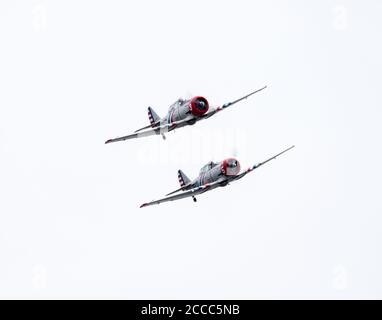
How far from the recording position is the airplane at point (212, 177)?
6969 centimetres

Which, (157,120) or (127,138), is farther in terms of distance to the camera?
(157,120)

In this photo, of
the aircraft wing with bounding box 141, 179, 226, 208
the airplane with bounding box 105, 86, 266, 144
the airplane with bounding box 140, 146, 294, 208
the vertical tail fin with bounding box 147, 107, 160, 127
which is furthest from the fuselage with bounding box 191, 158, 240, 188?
the vertical tail fin with bounding box 147, 107, 160, 127

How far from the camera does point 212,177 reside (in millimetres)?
71062

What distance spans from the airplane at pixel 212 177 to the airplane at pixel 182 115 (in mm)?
4256

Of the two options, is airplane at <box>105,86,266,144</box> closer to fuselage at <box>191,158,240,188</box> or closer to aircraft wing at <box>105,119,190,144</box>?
aircraft wing at <box>105,119,190,144</box>

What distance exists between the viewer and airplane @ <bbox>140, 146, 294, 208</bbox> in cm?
6969

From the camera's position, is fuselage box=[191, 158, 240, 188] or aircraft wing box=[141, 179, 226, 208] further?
aircraft wing box=[141, 179, 226, 208]

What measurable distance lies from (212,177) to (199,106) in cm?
623

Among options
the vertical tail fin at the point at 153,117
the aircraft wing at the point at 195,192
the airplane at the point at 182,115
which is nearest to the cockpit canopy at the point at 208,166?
the aircraft wing at the point at 195,192

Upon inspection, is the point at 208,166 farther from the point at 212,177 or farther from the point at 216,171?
the point at 216,171
